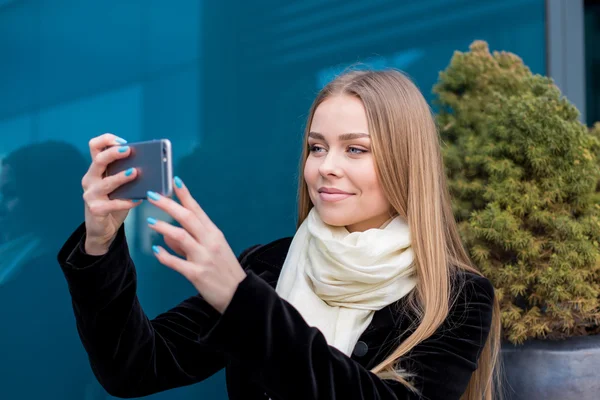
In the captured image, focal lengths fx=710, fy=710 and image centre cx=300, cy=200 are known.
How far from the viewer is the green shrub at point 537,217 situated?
81.9 inches

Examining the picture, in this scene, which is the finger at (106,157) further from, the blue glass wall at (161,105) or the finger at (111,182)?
the blue glass wall at (161,105)

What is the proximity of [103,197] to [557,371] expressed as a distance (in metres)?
1.44

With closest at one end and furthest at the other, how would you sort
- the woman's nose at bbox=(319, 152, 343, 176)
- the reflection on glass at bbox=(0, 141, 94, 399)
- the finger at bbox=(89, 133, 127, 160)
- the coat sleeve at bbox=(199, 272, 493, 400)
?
the coat sleeve at bbox=(199, 272, 493, 400) < the finger at bbox=(89, 133, 127, 160) < the woman's nose at bbox=(319, 152, 343, 176) < the reflection on glass at bbox=(0, 141, 94, 399)

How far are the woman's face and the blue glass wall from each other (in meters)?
0.78

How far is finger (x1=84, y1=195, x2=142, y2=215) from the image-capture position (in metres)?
1.25

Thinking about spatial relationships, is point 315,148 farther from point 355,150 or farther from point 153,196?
point 153,196

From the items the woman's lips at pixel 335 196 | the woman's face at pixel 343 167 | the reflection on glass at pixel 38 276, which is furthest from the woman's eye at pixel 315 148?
the reflection on glass at pixel 38 276

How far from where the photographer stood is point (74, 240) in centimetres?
141

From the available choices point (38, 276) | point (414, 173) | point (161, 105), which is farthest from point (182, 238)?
point (161, 105)

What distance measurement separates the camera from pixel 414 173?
5.63 feet

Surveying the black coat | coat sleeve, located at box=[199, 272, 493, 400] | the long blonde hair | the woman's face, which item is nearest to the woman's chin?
the woman's face

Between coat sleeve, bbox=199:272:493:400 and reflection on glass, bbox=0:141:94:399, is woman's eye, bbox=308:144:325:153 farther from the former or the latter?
reflection on glass, bbox=0:141:94:399

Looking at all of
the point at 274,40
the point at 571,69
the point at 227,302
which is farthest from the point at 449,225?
the point at 571,69

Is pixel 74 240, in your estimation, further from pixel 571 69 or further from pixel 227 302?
pixel 571 69
